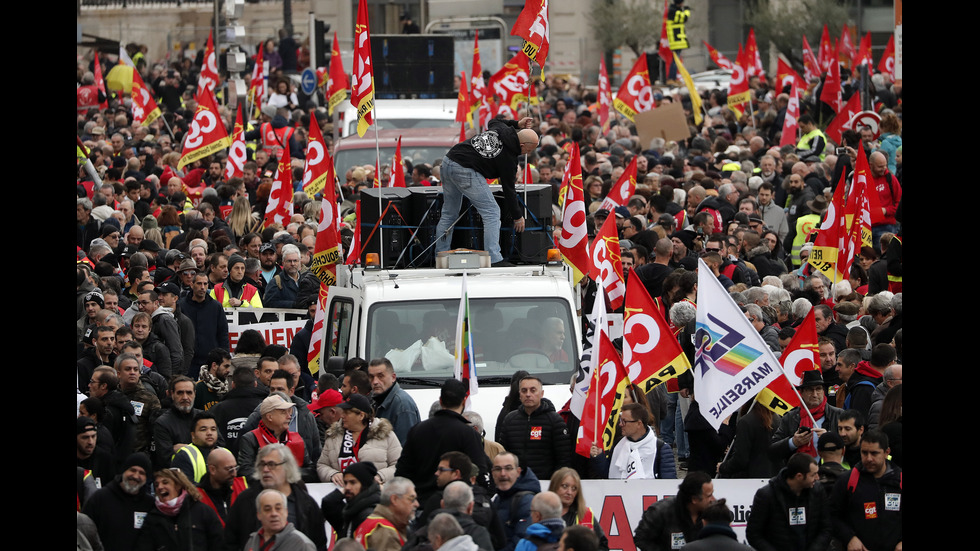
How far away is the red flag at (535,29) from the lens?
1507 centimetres

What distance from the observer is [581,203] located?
1395 cm

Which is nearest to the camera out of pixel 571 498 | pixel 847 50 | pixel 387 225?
pixel 571 498

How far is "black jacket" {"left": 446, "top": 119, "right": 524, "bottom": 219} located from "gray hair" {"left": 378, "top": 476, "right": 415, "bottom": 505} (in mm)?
4715

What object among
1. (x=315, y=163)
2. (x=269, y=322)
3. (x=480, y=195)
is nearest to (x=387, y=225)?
(x=480, y=195)

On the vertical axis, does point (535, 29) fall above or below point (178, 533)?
above

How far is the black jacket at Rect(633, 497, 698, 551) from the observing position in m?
8.58

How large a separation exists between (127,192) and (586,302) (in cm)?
809

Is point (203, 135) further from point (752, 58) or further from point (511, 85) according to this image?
point (752, 58)

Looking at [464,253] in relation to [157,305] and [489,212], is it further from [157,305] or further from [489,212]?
[157,305]

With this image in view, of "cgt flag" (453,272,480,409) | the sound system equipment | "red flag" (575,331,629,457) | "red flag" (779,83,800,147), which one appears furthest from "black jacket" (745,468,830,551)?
"red flag" (779,83,800,147)

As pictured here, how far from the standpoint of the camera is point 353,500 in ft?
27.3

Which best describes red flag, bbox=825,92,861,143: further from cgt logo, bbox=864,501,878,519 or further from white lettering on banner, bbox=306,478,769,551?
cgt logo, bbox=864,501,878,519

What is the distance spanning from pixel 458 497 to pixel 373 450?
1.65m

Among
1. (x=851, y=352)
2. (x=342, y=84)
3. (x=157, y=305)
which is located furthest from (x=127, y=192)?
(x=851, y=352)
